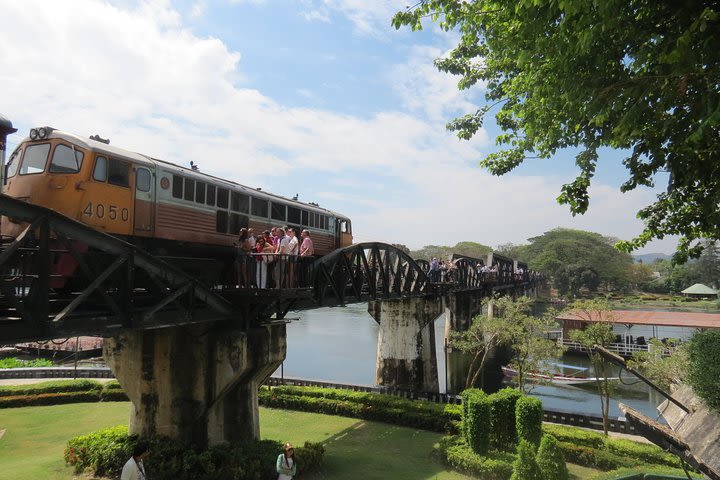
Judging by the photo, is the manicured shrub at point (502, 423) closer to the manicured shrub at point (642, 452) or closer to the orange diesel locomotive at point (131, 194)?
the manicured shrub at point (642, 452)

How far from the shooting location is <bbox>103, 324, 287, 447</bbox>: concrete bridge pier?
47.0 feet

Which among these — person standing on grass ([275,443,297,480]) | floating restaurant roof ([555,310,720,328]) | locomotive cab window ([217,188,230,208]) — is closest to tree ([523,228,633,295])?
floating restaurant roof ([555,310,720,328])

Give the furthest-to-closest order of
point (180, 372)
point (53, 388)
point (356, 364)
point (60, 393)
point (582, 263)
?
1. point (582, 263)
2. point (356, 364)
3. point (53, 388)
4. point (60, 393)
5. point (180, 372)

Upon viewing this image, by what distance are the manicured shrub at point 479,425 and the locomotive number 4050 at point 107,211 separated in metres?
12.4

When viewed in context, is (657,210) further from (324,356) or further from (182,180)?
(324,356)

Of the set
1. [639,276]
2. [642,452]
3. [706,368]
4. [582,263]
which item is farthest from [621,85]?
[639,276]

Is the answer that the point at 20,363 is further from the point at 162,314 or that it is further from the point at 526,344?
the point at 526,344

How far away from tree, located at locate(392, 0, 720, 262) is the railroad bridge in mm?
7253

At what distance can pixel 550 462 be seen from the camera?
12.5 meters

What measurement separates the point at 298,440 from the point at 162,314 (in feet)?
35.0

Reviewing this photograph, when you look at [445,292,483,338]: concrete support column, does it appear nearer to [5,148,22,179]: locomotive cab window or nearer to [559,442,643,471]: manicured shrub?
[559,442,643,471]: manicured shrub

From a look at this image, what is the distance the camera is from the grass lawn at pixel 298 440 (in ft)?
51.2

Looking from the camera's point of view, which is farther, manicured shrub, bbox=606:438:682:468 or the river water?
the river water

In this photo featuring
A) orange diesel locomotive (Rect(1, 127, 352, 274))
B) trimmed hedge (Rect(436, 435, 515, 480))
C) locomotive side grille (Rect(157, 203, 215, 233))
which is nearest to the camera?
orange diesel locomotive (Rect(1, 127, 352, 274))
